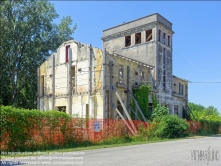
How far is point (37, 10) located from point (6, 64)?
26.8 feet

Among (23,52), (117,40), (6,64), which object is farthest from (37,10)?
(117,40)

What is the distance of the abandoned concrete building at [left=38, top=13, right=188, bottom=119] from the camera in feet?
81.3

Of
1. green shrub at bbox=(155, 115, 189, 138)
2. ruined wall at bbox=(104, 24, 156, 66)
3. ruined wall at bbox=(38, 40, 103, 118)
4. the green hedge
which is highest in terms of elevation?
ruined wall at bbox=(104, 24, 156, 66)

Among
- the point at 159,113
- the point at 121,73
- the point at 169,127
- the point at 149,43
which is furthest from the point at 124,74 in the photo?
the point at 149,43

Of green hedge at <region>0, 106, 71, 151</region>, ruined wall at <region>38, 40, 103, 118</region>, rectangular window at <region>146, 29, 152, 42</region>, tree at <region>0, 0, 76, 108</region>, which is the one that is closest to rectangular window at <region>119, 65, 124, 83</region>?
ruined wall at <region>38, 40, 103, 118</region>

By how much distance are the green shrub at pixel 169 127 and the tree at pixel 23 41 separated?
61.4ft

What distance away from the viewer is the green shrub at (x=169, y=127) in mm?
24797

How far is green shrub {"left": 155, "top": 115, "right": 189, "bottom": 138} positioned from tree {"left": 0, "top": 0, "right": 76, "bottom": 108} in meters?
18.7

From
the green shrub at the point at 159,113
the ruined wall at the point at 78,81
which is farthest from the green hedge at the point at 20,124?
the green shrub at the point at 159,113

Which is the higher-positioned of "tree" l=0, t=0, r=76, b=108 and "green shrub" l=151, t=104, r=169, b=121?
"tree" l=0, t=0, r=76, b=108

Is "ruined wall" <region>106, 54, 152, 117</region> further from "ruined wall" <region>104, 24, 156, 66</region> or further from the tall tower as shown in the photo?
"ruined wall" <region>104, 24, 156, 66</region>

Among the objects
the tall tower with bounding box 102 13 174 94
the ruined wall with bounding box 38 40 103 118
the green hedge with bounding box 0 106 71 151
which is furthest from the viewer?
the tall tower with bounding box 102 13 174 94

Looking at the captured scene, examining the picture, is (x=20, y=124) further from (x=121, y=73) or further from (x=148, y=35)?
(x=148, y=35)

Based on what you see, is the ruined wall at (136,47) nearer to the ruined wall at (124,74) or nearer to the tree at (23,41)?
the ruined wall at (124,74)
